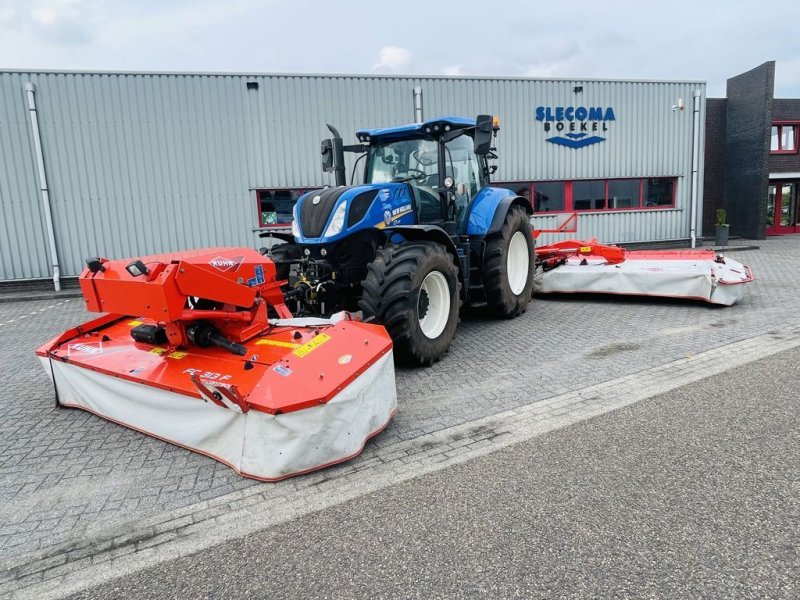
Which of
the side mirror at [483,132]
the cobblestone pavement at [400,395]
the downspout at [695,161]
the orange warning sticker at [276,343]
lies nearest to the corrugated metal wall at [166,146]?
the cobblestone pavement at [400,395]

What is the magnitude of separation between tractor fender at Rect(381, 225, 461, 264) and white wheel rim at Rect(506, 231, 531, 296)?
2.17 metres

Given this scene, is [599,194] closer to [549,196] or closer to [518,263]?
[549,196]

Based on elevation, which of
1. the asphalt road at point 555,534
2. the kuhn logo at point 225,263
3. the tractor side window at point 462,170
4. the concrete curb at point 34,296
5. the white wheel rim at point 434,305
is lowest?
the asphalt road at point 555,534

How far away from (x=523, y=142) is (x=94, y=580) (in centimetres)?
1382

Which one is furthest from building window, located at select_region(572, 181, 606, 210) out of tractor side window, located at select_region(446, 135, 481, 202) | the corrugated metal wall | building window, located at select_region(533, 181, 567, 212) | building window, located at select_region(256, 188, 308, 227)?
tractor side window, located at select_region(446, 135, 481, 202)

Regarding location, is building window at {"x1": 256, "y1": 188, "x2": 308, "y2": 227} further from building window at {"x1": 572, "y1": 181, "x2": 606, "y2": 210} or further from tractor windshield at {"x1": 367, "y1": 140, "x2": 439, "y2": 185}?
building window at {"x1": 572, "y1": 181, "x2": 606, "y2": 210}

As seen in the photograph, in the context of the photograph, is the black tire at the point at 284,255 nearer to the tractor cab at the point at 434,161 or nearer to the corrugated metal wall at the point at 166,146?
the tractor cab at the point at 434,161

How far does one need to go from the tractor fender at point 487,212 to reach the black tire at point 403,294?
60.9 inches

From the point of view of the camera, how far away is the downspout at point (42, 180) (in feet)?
36.7

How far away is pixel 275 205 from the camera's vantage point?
12859 millimetres

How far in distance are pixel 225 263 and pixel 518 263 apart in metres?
4.87

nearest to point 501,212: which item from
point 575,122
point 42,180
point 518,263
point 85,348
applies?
point 518,263

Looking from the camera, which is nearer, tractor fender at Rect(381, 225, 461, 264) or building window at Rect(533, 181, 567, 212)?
tractor fender at Rect(381, 225, 461, 264)

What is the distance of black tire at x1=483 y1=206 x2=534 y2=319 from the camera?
22.0ft
